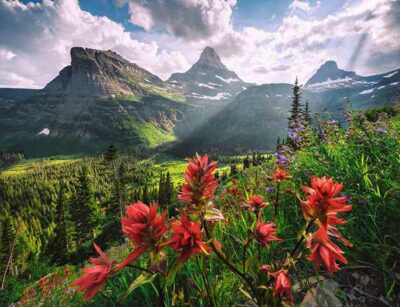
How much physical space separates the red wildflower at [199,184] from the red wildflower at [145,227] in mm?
249

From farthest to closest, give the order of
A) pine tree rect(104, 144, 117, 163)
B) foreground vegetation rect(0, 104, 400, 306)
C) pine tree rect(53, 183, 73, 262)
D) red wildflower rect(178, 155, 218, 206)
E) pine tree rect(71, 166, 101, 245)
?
pine tree rect(53, 183, 73, 262)
pine tree rect(71, 166, 101, 245)
pine tree rect(104, 144, 117, 163)
foreground vegetation rect(0, 104, 400, 306)
red wildflower rect(178, 155, 218, 206)

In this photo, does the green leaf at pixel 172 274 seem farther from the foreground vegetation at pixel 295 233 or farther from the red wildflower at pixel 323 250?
the red wildflower at pixel 323 250

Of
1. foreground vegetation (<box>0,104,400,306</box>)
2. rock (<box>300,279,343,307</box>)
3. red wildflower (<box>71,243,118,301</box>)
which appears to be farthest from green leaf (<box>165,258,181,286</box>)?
rock (<box>300,279,343,307</box>)

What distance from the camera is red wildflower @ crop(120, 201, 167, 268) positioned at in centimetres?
138

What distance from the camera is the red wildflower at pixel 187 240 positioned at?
1288mm

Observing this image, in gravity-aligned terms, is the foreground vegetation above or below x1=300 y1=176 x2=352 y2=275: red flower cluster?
below

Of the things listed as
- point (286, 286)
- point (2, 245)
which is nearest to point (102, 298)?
point (286, 286)

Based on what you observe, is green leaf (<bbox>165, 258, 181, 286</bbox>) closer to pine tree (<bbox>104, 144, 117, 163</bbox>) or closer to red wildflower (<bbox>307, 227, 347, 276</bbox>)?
red wildflower (<bbox>307, 227, 347, 276</bbox>)

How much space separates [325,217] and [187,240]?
792 millimetres

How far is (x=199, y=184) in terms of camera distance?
1.58 m

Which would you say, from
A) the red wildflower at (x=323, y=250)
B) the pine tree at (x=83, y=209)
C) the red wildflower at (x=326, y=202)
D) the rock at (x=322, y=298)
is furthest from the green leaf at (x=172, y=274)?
the pine tree at (x=83, y=209)

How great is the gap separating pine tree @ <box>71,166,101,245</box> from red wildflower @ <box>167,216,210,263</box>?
67359mm

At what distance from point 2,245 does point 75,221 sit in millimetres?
20278

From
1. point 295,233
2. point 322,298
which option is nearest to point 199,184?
point 322,298
